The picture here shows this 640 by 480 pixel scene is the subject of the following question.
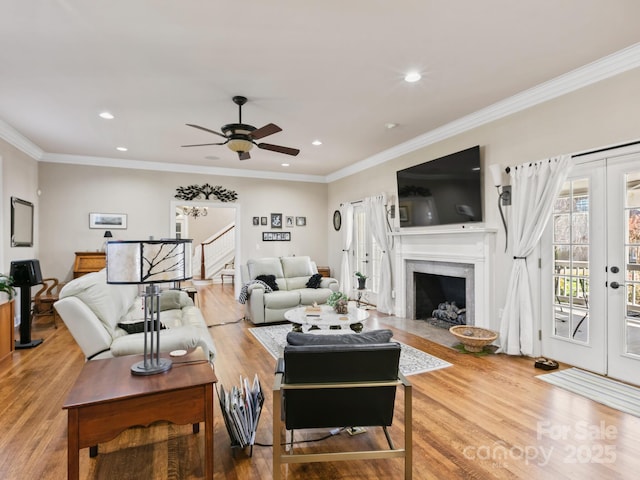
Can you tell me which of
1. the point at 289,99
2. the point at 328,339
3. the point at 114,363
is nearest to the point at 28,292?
the point at 114,363

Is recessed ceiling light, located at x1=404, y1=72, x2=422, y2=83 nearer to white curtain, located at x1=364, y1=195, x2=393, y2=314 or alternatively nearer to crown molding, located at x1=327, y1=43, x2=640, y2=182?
crown molding, located at x1=327, y1=43, x2=640, y2=182

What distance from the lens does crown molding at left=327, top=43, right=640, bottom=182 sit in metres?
2.97

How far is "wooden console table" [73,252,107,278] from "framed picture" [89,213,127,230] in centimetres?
65

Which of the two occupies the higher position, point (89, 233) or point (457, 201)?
point (457, 201)

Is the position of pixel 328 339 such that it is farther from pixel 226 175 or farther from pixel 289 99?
pixel 226 175

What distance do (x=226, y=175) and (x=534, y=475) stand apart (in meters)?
6.86

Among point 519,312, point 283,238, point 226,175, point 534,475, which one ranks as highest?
point 226,175

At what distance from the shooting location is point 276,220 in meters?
7.86

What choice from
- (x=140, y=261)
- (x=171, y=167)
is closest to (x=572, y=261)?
(x=140, y=261)

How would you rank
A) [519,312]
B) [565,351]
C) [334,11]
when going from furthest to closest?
1. [519,312]
2. [565,351]
3. [334,11]

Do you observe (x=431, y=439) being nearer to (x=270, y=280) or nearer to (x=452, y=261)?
(x=452, y=261)

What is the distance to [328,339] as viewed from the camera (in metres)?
1.95

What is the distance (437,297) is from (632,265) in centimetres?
287

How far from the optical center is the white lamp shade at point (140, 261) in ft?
5.72
